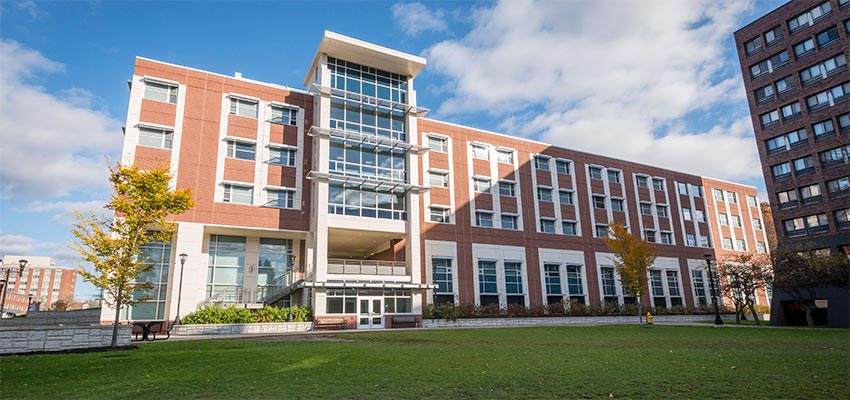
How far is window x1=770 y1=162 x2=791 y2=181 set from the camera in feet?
137

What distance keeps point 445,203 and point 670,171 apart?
30857 mm

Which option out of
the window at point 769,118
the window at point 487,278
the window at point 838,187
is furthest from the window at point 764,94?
the window at point 487,278

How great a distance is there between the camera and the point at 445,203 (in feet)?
135

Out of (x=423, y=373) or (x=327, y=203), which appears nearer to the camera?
(x=423, y=373)

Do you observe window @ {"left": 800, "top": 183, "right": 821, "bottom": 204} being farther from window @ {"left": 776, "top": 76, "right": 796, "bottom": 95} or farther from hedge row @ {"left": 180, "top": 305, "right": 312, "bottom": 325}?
hedge row @ {"left": 180, "top": 305, "right": 312, "bottom": 325}

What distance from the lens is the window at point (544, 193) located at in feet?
153

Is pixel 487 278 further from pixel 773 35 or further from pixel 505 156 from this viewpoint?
pixel 773 35

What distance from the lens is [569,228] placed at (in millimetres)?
47344

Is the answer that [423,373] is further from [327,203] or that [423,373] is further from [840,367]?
[327,203]

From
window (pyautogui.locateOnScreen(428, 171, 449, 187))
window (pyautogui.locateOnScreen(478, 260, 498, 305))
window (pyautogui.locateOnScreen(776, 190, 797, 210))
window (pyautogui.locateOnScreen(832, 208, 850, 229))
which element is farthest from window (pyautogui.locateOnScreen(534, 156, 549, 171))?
window (pyautogui.locateOnScreen(832, 208, 850, 229))

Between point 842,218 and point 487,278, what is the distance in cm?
2755

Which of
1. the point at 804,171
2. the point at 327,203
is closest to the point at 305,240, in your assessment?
the point at 327,203

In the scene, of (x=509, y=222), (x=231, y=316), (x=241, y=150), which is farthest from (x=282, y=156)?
(x=509, y=222)

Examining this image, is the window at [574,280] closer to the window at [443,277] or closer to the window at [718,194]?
the window at [443,277]
